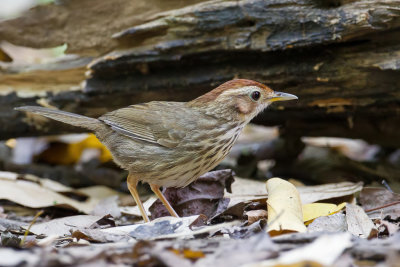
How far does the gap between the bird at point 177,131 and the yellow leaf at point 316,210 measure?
874 mm

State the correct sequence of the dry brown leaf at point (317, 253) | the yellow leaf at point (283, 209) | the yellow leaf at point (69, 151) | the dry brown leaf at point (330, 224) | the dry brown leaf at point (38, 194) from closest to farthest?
the dry brown leaf at point (317, 253), the yellow leaf at point (283, 209), the dry brown leaf at point (330, 224), the dry brown leaf at point (38, 194), the yellow leaf at point (69, 151)

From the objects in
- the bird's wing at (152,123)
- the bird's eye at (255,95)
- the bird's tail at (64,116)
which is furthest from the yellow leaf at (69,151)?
the bird's eye at (255,95)

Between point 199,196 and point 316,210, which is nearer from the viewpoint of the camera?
point 316,210

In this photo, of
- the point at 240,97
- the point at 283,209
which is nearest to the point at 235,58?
the point at 240,97

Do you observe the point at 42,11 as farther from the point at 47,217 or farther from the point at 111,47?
the point at 47,217

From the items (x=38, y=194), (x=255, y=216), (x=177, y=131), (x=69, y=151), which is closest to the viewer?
(x=255, y=216)

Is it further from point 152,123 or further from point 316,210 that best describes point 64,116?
point 316,210

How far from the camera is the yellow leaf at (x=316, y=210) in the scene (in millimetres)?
3980

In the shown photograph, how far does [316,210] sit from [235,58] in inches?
66.0

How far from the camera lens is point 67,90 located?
18.0 ft

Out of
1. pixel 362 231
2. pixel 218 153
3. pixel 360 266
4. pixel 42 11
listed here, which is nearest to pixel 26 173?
pixel 42 11

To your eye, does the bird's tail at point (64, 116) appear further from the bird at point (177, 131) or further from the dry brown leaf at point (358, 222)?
the dry brown leaf at point (358, 222)

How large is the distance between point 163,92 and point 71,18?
1.19 m

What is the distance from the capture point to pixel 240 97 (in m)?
4.65
